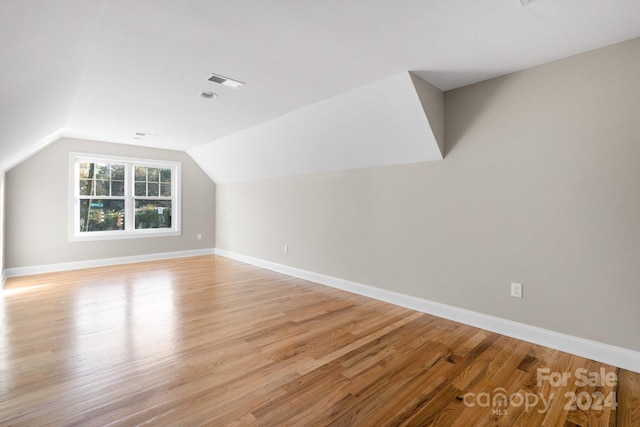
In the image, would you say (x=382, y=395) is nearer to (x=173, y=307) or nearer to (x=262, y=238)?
(x=173, y=307)

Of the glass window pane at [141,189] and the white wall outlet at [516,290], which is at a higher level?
the glass window pane at [141,189]

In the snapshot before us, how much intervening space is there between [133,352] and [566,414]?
9.60 feet

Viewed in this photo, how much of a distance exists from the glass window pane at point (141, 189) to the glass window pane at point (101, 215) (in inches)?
12.7

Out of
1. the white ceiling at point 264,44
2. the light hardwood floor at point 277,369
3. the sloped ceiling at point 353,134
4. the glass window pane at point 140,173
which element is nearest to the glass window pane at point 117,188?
the glass window pane at point 140,173

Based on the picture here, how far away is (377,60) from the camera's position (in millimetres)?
2486

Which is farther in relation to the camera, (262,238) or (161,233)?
(161,233)

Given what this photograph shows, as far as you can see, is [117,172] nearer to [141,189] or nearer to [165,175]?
[141,189]

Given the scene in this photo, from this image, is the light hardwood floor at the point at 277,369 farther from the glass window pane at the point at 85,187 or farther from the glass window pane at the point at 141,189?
the glass window pane at the point at 141,189

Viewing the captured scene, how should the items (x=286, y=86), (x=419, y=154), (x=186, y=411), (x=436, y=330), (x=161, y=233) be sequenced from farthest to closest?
(x=161, y=233)
(x=419, y=154)
(x=286, y=86)
(x=436, y=330)
(x=186, y=411)

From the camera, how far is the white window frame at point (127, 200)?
535 centimetres

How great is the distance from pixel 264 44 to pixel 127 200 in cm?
516

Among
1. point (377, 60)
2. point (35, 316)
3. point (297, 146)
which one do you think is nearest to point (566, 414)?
point (377, 60)

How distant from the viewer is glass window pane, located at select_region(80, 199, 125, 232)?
5.54 m

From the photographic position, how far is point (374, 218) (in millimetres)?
3834
